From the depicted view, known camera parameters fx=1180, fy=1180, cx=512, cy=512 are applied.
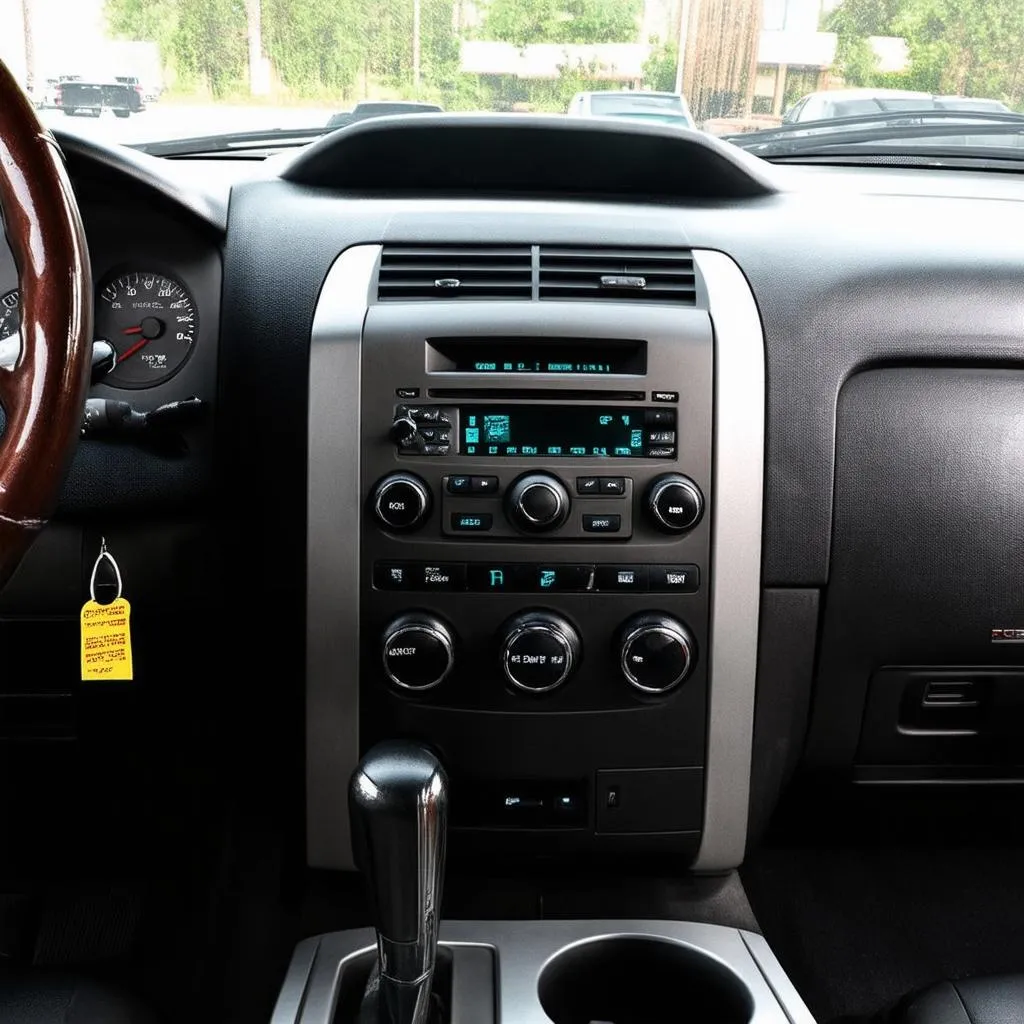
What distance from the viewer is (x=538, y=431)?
4.38 ft

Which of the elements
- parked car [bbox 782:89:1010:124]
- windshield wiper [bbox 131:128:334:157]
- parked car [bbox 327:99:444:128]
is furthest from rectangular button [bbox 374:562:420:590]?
parked car [bbox 782:89:1010:124]

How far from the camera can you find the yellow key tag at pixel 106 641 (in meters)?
1.41

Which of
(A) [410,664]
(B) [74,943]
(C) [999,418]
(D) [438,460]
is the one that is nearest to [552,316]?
(D) [438,460]

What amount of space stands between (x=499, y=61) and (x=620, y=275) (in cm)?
48

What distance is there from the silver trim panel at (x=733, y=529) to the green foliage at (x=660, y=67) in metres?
0.42

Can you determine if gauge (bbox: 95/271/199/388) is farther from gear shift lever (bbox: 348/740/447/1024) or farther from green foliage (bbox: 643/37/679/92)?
green foliage (bbox: 643/37/679/92)

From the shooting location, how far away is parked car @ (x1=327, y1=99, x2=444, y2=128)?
1.68 metres

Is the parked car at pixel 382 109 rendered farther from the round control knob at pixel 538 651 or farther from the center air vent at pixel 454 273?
the round control knob at pixel 538 651

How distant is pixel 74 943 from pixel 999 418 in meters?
1.50

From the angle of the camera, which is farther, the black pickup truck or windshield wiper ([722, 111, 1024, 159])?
windshield wiper ([722, 111, 1024, 159])

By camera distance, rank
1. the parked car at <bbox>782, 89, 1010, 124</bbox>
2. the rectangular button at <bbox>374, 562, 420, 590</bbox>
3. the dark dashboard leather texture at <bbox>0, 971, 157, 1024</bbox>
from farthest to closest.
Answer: the parked car at <bbox>782, 89, 1010, 124</bbox> < the rectangular button at <bbox>374, 562, 420, 590</bbox> < the dark dashboard leather texture at <bbox>0, 971, 157, 1024</bbox>

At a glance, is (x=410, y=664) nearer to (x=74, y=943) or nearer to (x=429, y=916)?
(x=429, y=916)

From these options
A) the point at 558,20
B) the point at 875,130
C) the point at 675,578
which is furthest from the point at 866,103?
the point at 675,578

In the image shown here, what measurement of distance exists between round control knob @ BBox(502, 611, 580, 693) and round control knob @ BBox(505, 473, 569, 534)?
11 cm
